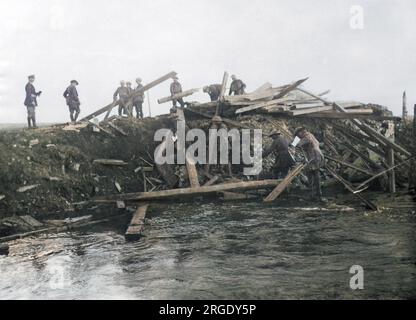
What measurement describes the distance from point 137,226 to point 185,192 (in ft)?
8.53

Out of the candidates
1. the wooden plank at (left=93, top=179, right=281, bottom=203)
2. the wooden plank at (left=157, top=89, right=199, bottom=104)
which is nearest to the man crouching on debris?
the wooden plank at (left=93, top=179, right=281, bottom=203)

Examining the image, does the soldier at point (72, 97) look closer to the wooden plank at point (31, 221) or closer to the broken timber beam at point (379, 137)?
the wooden plank at point (31, 221)

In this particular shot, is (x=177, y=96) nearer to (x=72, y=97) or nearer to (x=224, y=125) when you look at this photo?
(x=224, y=125)

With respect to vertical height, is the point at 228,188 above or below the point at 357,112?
below

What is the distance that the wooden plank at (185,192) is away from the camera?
1016cm

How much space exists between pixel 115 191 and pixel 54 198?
Result: 5.67 feet

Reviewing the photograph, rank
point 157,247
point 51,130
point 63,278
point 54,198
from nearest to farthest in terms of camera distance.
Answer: point 63,278 < point 157,247 < point 54,198 < point 51,130

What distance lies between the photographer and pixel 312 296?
14.7ft

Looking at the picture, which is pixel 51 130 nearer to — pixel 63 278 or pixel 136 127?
pixel 136 127

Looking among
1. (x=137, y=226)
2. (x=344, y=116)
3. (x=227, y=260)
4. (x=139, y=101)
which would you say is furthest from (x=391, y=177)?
(x=139, y=101)

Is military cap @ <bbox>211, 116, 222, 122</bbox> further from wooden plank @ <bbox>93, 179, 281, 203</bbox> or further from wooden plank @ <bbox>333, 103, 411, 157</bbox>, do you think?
wooden plank @ <bbox>333, 103, 411, 157</bbox>

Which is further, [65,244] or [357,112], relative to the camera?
[357,112]

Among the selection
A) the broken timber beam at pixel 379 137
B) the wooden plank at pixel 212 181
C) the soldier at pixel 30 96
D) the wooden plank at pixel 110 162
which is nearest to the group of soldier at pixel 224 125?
the soldier at pixel 30 96
